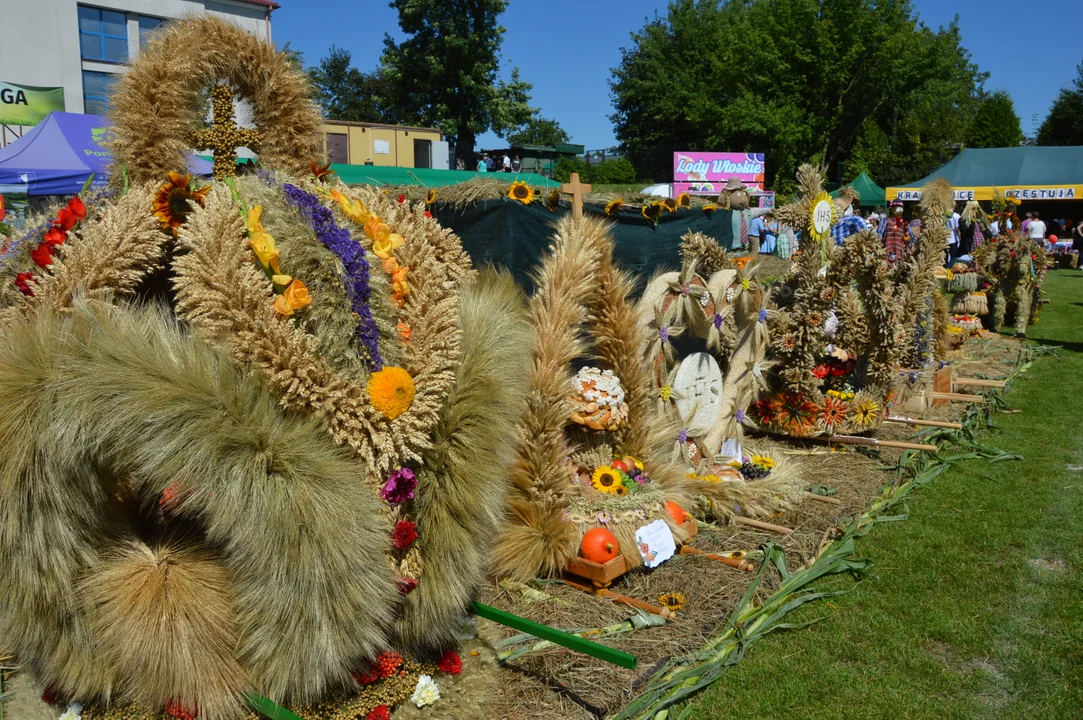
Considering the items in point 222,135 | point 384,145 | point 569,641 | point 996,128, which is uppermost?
point 996,128

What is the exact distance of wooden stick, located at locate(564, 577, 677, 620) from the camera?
11.8 ft

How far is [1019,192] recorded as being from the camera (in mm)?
23188

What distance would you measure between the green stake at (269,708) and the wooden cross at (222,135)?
1.97 meters

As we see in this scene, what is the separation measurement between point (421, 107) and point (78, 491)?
111 feet

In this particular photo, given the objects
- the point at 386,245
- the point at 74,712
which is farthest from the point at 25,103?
the point at 74,712

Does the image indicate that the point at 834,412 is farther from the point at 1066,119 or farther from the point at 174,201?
the point at 1066,119

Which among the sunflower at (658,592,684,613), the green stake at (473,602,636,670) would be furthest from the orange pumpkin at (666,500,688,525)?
the green stake at (473,602,636,670)

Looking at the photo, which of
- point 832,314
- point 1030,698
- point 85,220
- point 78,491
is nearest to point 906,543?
point 1030,698

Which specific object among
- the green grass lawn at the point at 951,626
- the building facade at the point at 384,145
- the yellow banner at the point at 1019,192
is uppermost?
the building facade at the point at 384,145

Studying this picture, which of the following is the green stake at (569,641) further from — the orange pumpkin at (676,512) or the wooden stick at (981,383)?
the wooden stick at (981,383)

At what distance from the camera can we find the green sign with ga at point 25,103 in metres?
14.2

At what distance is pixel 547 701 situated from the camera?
9.61 feet

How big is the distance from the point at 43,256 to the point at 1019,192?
87.1 feet

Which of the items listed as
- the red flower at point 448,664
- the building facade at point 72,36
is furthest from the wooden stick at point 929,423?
the building facade at point 72,36
